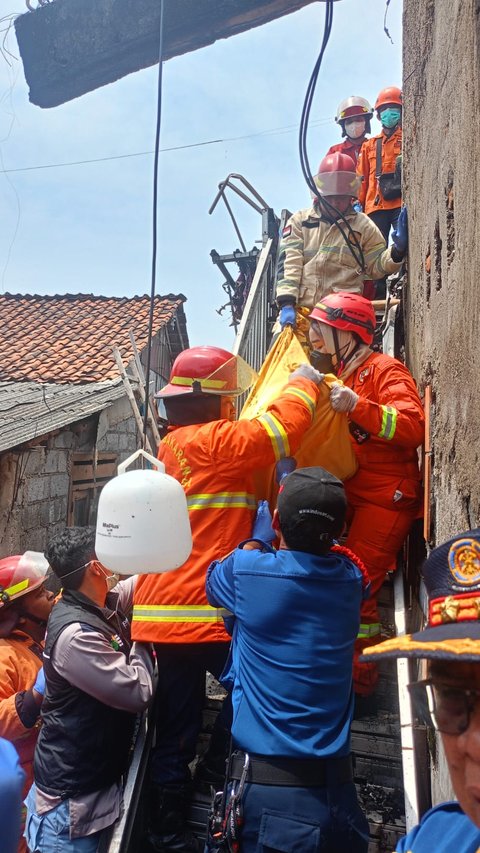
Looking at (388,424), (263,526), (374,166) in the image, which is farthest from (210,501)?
(374,166)

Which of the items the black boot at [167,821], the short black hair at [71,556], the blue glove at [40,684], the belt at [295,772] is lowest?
the black boot at [167,821]

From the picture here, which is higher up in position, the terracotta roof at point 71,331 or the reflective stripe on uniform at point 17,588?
the terracotta roof at point 71,331

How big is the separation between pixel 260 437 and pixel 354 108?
5580 millimetres

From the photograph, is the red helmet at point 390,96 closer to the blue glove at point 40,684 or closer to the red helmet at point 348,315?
the red helmet at point 348,315

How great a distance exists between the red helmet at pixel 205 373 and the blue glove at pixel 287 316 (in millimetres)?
1238

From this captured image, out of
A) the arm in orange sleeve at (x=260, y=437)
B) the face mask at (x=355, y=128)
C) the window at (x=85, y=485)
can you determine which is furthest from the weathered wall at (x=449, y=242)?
the window at (x=85, y=485)

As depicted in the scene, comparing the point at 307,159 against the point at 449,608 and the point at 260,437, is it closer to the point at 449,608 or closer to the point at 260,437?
the point at 260,437

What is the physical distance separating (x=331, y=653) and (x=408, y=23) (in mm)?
3614

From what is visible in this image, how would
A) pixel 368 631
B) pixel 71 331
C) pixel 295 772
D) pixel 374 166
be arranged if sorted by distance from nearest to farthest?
pixel 295 772 → pixel 368 631 → pixel 374 166 → pixel 71 331

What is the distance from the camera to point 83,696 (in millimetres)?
2305

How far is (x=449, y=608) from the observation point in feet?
3.02

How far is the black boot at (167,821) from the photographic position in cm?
248

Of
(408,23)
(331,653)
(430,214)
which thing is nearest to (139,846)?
(331,653)

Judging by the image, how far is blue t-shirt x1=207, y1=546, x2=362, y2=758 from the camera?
1.87m
